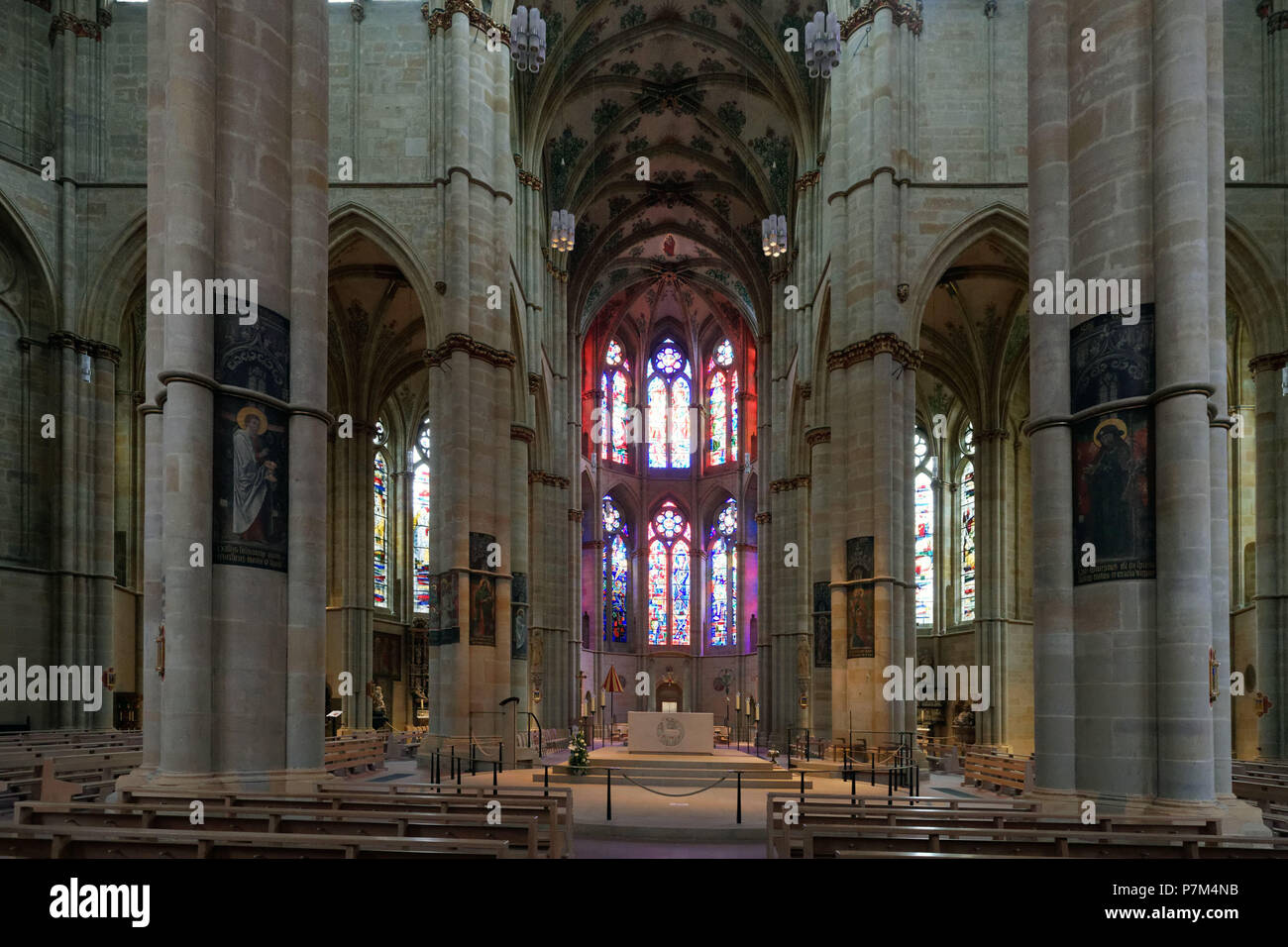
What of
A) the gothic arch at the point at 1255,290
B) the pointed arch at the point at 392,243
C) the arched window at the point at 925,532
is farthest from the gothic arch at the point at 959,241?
the arched window at the point at 925,532

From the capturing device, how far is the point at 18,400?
26344mm

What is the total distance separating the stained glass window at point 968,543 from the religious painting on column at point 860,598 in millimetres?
14479

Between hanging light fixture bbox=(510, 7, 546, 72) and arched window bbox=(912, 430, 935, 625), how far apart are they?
23.5 metres

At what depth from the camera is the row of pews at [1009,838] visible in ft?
26.2

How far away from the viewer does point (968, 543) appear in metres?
40.3

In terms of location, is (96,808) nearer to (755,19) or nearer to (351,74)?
(351,74)

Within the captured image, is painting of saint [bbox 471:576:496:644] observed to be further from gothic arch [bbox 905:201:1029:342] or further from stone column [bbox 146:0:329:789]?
stone column [bbox 146:0:329:789]

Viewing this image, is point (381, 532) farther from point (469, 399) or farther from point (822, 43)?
point (822, 43)

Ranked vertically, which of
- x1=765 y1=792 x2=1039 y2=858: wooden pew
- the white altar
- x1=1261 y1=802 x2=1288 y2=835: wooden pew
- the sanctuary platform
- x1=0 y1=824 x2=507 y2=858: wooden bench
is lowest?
the sanctuary platform

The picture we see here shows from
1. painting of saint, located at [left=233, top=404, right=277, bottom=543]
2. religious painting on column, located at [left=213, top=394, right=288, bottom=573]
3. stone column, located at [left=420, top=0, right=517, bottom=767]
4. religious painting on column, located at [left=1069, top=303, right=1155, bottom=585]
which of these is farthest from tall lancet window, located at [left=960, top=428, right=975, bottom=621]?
painting of saint, located at [left=233, top=404, right=277, bottom=543]

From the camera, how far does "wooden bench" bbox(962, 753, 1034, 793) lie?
19.0 metres

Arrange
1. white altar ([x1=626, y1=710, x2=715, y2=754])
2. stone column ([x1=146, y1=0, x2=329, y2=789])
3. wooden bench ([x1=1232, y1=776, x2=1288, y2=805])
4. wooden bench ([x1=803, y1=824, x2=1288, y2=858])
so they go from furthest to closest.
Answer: white altar ([x1=626, y1=710, x2=715, y2=754])
wooden bench ([x1=1232, y1=776, x2=1288, y2=805])
stone column ([x1=146, y1=0, x2=329, y2=789])
wooden bench ([x1=803, y1=824, x2=1288, y2=858])

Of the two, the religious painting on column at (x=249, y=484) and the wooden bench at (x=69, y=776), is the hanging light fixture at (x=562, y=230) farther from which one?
the religious painting on column at (x=249, y=484)
